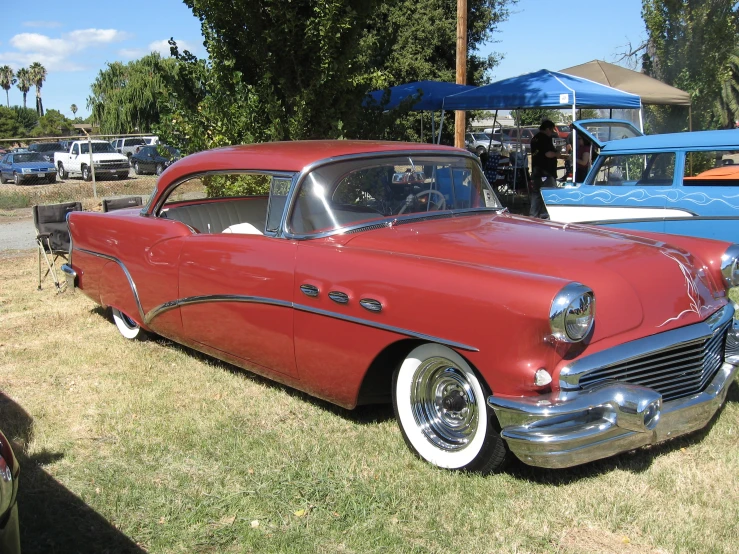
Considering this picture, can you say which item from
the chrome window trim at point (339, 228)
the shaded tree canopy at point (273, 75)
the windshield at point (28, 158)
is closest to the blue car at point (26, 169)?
the windshield at point (28, 158)

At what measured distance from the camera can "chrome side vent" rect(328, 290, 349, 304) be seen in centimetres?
350

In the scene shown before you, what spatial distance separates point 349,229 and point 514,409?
1.48m

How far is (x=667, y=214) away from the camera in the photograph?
678cm

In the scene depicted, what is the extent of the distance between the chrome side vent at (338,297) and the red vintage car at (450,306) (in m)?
0.01

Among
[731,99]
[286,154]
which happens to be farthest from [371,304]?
[731,99]

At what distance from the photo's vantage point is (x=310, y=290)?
3678 millimetres

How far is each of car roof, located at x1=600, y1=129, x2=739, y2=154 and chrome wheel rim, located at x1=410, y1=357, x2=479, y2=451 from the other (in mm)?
4636

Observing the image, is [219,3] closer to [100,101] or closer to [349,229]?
[349,229]

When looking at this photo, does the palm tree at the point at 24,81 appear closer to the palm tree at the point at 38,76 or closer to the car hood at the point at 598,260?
the palm tree at the point at 38,76

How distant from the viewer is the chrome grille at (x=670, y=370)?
3006 millimetres

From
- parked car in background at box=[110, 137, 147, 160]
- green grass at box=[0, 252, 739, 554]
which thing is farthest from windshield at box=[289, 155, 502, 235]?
parked car in background at box=[110, 137, 147, 160]

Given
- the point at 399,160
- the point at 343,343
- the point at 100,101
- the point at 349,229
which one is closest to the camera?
the point at 343,343

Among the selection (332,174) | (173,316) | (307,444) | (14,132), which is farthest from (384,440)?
(14,132)

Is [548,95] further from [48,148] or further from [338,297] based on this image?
[48,148]
